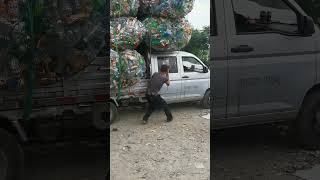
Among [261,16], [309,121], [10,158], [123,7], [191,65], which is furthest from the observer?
[309,121]

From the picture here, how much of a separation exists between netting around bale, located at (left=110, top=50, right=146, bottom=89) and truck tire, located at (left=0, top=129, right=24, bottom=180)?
0.84 m

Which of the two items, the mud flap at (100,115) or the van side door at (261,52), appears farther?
the van side door at (261,52)

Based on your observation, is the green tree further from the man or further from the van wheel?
the van wheel

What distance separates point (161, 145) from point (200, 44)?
22.9 inches

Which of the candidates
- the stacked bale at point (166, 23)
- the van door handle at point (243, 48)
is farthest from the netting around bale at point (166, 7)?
the van door handle at point (243, 48)

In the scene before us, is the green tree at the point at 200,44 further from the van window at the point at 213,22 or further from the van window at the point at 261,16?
the van window at the point at 261,16

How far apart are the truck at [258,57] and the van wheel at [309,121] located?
23 cm

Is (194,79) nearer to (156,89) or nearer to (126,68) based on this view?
(156,89)

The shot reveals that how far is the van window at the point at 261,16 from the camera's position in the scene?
3989 mm

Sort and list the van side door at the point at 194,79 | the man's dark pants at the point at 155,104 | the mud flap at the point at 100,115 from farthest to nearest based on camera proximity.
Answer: the mud flap at the point at 100,115 → the van side door at the point at 194,79 → the man's dark pants at the point at 155,104

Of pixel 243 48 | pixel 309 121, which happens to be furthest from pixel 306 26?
pixel 309 121

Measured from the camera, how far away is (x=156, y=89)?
8.82 ft

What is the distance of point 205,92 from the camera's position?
9.47 feet

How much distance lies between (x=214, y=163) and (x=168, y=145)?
5.77ft
